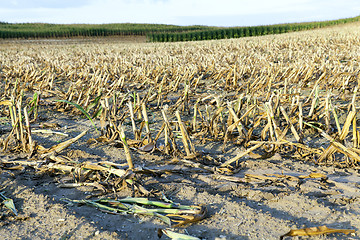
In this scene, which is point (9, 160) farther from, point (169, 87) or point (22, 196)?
point (169, 87)

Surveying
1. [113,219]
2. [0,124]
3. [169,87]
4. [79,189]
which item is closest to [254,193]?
[113,219]

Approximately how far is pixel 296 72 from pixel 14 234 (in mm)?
6108

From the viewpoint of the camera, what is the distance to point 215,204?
2.15m

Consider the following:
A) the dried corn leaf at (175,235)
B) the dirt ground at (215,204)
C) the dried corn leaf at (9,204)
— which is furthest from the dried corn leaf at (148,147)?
the dried corn leaf at (175,235)

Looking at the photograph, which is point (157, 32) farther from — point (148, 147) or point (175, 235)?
point (175, 235)

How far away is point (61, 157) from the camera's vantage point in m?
2.84

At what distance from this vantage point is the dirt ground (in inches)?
74.2

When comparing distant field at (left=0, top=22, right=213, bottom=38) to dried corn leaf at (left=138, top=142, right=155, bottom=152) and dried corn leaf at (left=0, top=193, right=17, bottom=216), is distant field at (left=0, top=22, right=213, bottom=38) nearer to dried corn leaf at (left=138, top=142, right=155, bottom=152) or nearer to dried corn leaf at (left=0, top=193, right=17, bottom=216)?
dried corn leaf at (left=138, top=142, right=155, bottom=152)

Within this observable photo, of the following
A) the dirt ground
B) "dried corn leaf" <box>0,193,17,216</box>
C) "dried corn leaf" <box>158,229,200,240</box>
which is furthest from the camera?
"dried corn leaf" <box>0,193,17,216</box>

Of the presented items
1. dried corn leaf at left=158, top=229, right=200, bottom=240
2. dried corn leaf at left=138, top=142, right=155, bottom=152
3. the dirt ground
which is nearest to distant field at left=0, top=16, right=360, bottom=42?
dried corn leaf at left=138, top=142, right=155, bottom=152

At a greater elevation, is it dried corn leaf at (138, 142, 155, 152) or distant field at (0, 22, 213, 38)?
distant field at (0, 22, 213, 38)

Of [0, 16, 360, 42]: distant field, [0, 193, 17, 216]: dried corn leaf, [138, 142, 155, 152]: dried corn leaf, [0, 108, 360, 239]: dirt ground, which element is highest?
[0, 16, 360, 42]: distant field

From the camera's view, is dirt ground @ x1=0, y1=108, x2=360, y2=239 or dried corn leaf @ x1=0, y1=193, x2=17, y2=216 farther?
dried corn leaf @ x1=0, y1=193, x2=17, y2=216

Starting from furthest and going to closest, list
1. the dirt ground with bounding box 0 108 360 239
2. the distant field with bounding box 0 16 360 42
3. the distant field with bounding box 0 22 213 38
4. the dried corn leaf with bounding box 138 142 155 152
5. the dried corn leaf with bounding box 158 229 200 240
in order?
the distant field with bounding box 0 16 360 42
the distant field with bounding box 0 22 213 38
the dried corn leaf with bounding box 138 142 155 152
the dirt ground with bounding box 0 108 360 239
the dried corn leaf with bounding box 158 229 200 240
